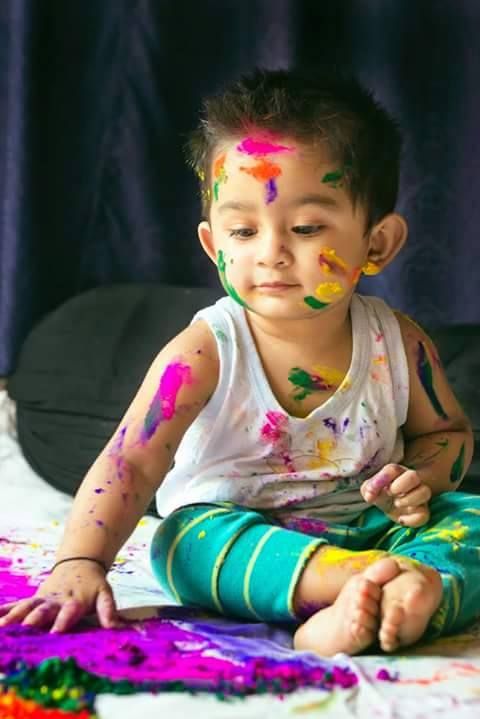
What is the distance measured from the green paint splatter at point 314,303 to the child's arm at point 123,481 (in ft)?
0.45

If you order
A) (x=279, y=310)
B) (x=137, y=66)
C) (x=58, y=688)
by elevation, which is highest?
(x=137, y=66)

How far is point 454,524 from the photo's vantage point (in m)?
1.39

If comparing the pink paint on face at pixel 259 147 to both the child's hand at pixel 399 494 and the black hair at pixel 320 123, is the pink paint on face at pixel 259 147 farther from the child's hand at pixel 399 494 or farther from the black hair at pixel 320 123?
the child's hand at pixel 399 494

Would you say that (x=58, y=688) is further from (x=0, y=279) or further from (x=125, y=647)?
(x=0, y=279)

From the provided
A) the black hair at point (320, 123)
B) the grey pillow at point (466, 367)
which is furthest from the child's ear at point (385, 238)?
the grey pillow at point (466, 367)

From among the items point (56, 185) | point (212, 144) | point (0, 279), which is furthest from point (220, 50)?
point (212, 144)

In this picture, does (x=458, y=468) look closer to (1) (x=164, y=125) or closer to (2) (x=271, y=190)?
(2) (x=271, y=190)

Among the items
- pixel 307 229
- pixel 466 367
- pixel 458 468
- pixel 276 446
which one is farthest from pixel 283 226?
pixel 466 367

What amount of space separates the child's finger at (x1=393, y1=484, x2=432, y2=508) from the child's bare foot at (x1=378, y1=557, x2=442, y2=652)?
16 cm

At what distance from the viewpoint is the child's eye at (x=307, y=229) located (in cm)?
139

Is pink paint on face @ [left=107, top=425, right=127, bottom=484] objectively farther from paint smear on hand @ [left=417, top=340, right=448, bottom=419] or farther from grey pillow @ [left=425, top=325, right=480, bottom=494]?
grey pillow @ [left=425, top=325, right=480, bottom=494]

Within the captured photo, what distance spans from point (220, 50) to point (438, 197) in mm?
503

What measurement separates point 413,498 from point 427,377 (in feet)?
0.76

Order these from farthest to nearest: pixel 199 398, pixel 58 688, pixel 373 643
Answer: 1. pixel 199 398
2. pixel 373 643
3. pixel 58 688
